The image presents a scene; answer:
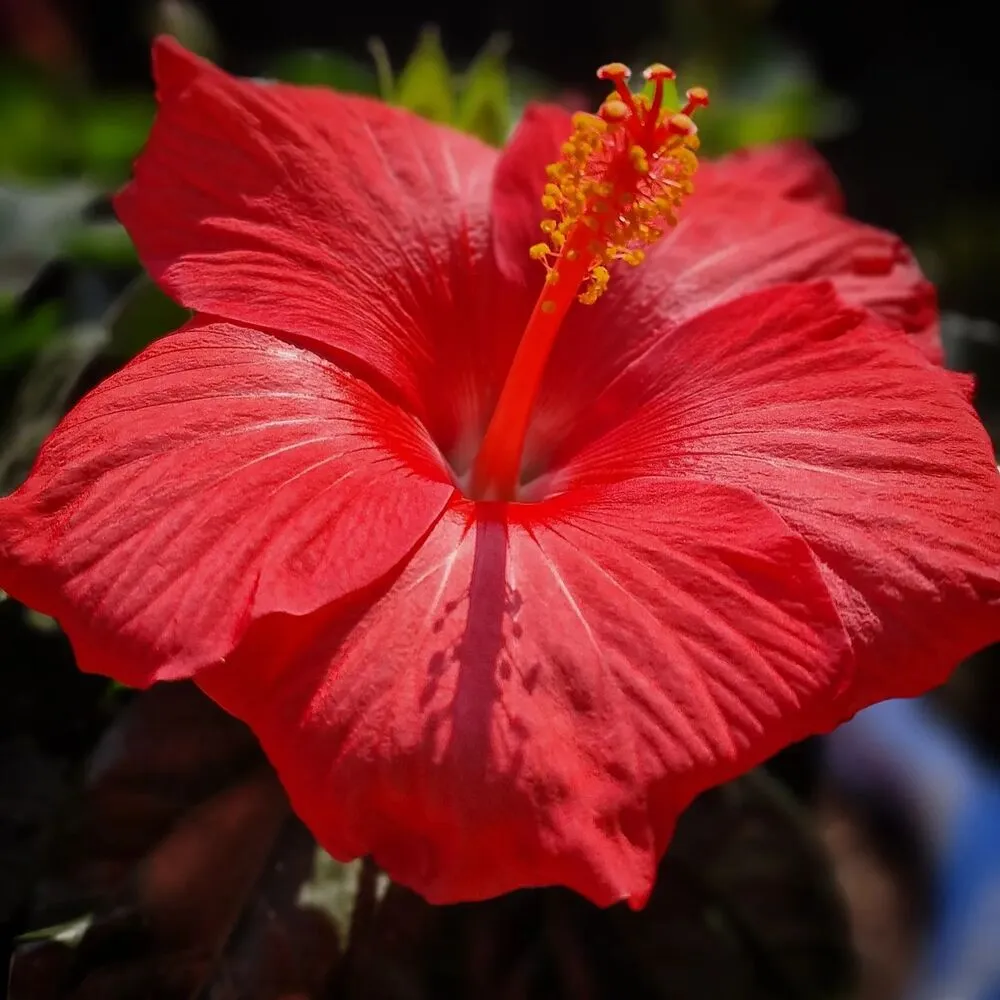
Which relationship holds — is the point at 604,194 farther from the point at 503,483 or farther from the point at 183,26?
the point at 183,26

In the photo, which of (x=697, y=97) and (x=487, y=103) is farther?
(x=487, y=103)

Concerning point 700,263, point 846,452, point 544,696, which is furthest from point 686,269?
point 544,696

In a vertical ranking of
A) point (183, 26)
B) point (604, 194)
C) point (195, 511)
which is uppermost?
point (604, 194)

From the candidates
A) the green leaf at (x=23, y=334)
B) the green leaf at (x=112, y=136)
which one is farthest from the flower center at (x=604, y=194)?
the green leaf at (x=112, y=136)

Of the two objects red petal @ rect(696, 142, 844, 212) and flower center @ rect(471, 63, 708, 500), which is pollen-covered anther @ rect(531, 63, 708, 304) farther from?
red petal @ rect(696, 142, 844, 212)

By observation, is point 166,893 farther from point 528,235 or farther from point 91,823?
point 528,235

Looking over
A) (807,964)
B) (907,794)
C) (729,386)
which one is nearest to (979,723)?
(907,794)

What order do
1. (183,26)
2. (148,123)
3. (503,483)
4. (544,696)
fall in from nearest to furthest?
(544,696) → (503,483) → (183,26) → (148,123)

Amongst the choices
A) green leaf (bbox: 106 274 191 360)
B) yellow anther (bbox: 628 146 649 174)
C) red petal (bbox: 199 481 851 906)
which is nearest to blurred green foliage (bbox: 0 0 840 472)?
green leaf (bbox: 106 274 191 360)
